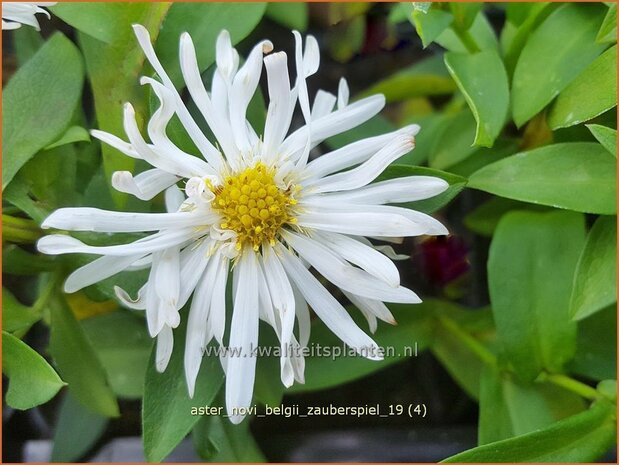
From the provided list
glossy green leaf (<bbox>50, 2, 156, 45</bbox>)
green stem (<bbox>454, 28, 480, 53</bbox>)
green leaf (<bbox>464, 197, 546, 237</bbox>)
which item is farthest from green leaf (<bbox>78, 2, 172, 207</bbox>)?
green leaf (<bbox>464, 197, 546, 237</bbox>)

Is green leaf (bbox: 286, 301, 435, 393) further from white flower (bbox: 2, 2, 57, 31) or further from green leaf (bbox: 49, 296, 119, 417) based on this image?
white flower (bbox: 2, 2, 57, 31)

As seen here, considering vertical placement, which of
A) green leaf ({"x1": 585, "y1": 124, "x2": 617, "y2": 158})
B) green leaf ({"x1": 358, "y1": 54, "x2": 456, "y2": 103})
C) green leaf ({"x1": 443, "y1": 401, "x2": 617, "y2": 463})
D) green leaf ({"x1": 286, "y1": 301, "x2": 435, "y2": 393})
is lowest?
green leaf ({"x1": 443, "y1": 401, "x2": 617, "y2": 463})

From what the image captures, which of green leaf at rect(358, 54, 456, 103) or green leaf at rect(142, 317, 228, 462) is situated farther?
green leaf at rect(358, 54, 456, 103)

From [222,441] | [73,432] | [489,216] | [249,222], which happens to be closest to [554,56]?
[489,216]

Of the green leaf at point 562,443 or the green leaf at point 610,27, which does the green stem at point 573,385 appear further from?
the green leaf at point 610,27

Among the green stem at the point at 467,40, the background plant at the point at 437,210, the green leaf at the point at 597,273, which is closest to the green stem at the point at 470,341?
the background plant at the point at 437,210

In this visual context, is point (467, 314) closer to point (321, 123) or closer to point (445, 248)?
point (445, 248)

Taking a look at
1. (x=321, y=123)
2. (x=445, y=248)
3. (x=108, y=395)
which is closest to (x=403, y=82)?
(x=445, y=248)
